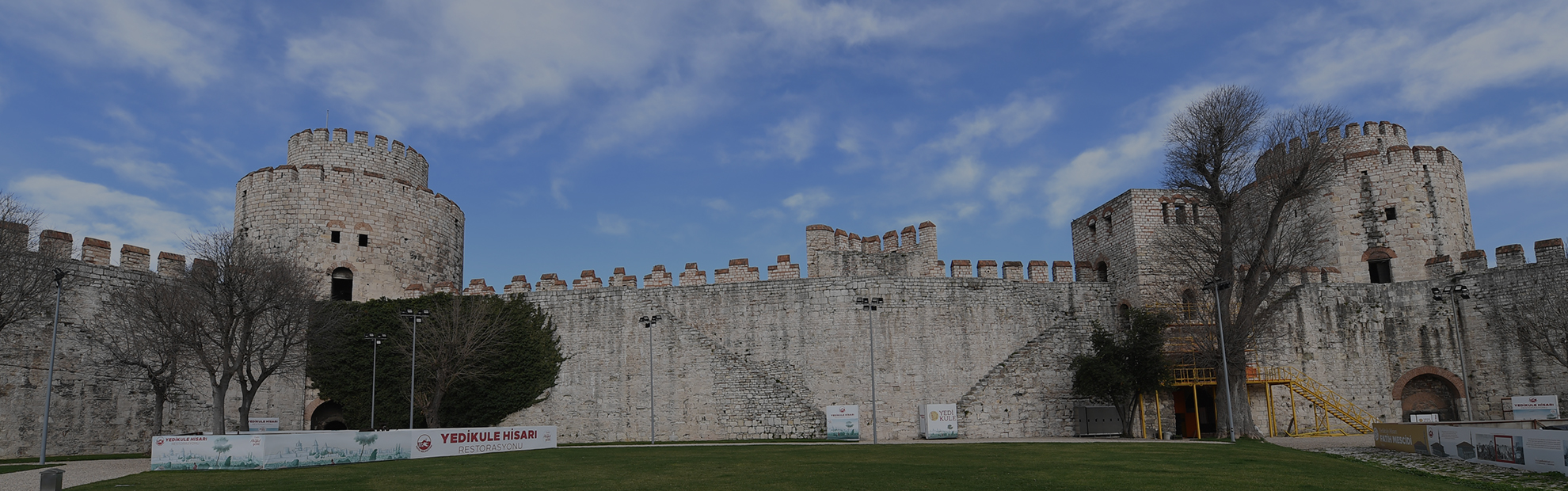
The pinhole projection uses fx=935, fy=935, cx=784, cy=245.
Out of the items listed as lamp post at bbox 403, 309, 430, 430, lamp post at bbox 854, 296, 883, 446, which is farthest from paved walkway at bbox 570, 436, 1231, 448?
lamp post at bbox 403, 309, 430, 430

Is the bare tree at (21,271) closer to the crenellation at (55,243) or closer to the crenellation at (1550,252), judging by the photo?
the crenellation at (55,243)

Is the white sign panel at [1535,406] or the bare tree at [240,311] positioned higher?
the bare tree at [240,311]

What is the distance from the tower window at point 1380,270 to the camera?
31969mm

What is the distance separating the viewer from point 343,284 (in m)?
32.7

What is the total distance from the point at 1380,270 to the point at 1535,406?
249 inches

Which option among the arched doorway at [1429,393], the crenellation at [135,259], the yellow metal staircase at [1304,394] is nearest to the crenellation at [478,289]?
the crenellation at [135,259]

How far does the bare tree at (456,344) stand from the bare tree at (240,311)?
12.3 feet

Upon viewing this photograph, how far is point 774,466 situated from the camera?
16438 mm

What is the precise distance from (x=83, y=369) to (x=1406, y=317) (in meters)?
40.0

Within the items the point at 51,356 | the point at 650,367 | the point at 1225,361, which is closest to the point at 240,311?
the point at 51,356

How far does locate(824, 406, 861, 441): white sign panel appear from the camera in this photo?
27.9 m

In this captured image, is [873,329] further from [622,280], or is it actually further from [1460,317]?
[1460,317]

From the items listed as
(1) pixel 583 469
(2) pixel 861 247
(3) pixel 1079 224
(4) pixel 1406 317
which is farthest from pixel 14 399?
(4) pixel 1406 317

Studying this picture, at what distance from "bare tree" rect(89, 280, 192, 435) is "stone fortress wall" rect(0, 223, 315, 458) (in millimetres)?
246
